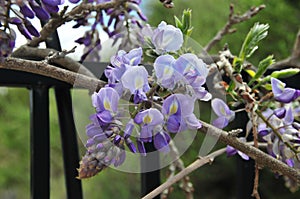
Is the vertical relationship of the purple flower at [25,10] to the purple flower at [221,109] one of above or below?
above

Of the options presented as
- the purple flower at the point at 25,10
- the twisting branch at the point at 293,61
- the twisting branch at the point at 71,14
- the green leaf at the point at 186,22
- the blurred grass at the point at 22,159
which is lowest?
the blurred grass at the point at 22,159

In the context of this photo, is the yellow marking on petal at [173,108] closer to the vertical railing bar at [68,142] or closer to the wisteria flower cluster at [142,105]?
the wisteria flower cluster at [142,105]

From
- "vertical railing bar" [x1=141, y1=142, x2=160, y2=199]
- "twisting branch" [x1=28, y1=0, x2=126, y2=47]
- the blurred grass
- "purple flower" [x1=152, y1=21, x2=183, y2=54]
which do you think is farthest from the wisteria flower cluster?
the blurred grass

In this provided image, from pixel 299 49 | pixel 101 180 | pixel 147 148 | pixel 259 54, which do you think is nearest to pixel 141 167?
pixel 147 148

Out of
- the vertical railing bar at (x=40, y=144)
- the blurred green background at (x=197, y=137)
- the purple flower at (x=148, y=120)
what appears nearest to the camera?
the purple flower at (x=148, y=120)

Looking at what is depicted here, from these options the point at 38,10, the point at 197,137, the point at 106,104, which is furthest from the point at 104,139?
the point at 197,137

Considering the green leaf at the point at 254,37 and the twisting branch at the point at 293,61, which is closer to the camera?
the green leaf at the point at 254,37

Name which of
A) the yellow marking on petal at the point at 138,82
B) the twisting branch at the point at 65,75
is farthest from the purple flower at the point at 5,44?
the yellow marking on petal at the point at 138,82

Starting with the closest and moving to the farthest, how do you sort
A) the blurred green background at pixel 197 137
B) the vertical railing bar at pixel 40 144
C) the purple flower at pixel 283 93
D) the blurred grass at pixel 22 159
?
the purple flower at pixel 283 93
the vertical railing bar at pixel 40 144
the blurred green background at pixel 197 137
the blurred grass at pixel 22 159

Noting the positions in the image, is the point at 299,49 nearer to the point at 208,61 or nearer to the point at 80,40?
the point at 208,61
